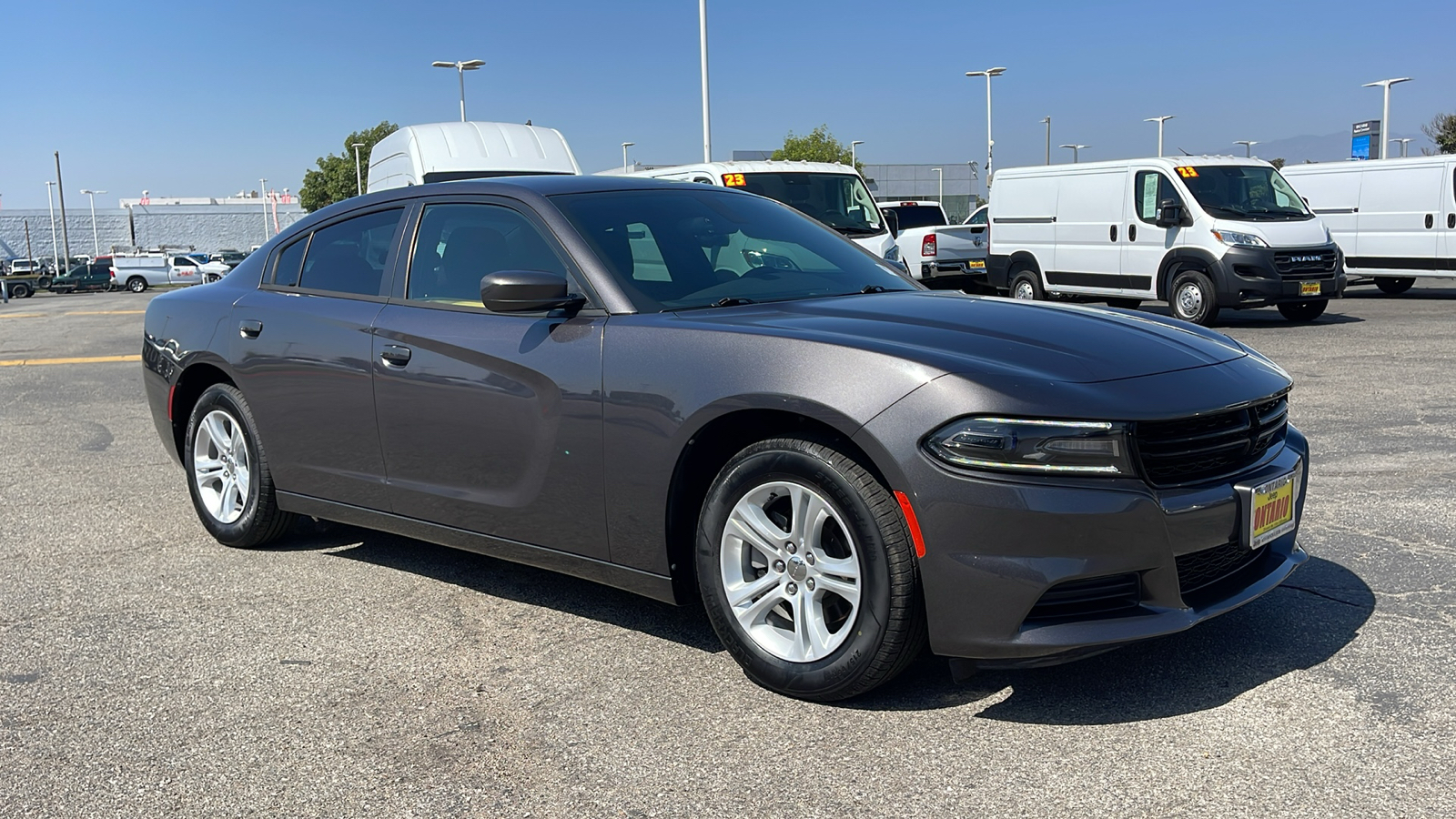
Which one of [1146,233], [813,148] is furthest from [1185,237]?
[813,148]

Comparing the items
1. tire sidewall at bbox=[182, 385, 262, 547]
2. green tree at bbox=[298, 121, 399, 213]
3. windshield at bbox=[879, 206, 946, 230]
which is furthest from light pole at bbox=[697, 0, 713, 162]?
green tree at bbox=[298, 121, 399, 213]

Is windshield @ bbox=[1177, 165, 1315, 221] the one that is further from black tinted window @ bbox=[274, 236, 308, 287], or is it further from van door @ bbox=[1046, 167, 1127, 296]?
black tinted window @ bbox=[274, 236, 308, 287]

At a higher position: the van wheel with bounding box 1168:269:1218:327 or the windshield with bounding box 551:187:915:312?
the windshield with bounding box 551:187:915:312

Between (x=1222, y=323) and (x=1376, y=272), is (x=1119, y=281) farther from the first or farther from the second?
(x=1376, y=272)

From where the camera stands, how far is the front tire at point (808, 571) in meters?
3.31

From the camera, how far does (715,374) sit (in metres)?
3.62

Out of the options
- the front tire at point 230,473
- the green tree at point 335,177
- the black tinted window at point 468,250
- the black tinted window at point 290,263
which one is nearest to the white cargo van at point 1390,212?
the black tinted window at point 290,263

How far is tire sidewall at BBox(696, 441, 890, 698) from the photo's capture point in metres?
3.33

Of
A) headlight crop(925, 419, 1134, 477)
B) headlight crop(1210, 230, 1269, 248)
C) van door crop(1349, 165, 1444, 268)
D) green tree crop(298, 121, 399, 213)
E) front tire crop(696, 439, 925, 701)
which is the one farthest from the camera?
green tree crop(298, 121, 399, 213)

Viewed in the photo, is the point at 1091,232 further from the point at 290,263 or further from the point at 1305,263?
the point at 290,263

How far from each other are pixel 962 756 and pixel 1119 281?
14.4 meters

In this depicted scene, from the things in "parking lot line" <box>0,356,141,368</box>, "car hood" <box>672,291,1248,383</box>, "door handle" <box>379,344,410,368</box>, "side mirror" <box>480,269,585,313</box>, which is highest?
"side mirror" <box>480,269,585,313</box>

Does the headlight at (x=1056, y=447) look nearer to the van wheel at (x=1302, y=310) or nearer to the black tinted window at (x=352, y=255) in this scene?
the black tinted window at (x=352, y=255)

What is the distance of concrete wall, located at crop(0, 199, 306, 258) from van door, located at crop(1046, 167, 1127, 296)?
90441 mm
